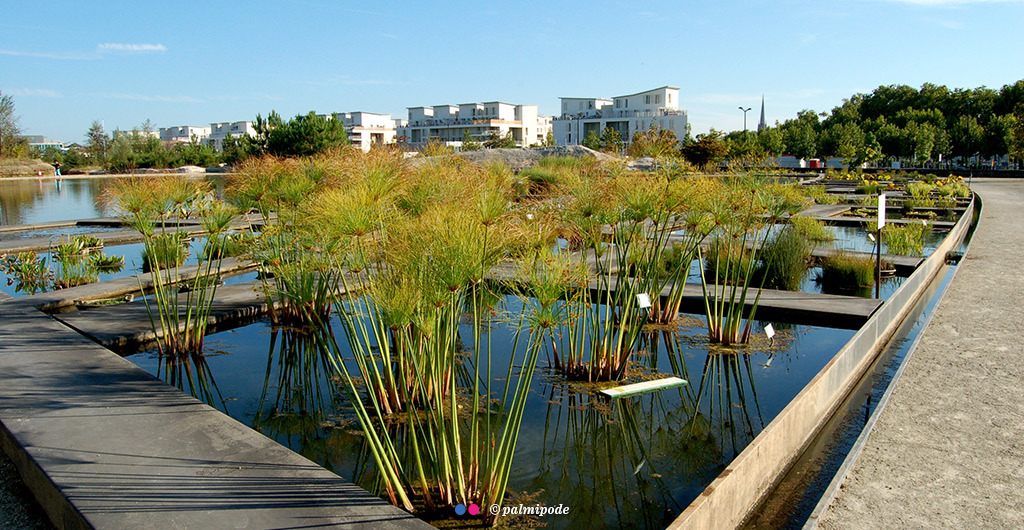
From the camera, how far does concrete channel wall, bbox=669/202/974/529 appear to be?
3164 mm

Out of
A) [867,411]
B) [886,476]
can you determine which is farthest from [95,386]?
[867,411]

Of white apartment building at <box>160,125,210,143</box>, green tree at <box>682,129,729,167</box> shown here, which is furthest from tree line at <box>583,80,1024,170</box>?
white apartment building at <box>160,125,210,143</box>

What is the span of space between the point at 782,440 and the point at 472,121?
95.5 meters

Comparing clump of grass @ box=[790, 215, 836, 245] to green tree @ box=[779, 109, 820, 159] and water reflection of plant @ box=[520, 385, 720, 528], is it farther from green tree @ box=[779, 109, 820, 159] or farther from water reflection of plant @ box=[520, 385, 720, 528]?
green tree @ box=[779, 109, 820, 159]

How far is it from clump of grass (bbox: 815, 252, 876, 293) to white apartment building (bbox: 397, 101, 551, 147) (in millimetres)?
84054

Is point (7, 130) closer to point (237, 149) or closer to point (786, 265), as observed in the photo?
point (237, 149)

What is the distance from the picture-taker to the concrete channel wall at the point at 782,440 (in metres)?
3.16

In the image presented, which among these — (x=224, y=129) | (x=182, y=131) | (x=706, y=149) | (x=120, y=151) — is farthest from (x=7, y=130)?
(x=182, y=131)

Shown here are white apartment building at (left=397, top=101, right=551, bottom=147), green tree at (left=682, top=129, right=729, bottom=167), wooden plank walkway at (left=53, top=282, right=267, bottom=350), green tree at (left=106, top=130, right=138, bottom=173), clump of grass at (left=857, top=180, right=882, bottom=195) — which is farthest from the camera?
white apartment building at (left=397, top=101, right=551, bottom=147)

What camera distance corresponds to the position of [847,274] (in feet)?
31.6

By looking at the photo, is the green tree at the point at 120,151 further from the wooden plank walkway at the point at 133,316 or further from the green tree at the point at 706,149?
Answer: the wooden plank walkway at the point at 133,316

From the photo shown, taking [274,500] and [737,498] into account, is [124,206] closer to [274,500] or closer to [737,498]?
[274,500]

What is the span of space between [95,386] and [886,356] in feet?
21.5

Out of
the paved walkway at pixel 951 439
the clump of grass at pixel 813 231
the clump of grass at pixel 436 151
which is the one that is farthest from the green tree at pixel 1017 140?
the clump of grass at pixel 436 151
